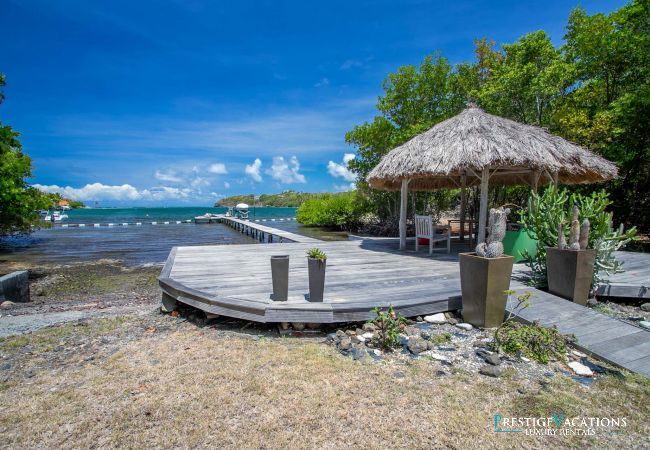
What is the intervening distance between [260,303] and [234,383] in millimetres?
1119

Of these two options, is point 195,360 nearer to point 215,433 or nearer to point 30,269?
point 215,433

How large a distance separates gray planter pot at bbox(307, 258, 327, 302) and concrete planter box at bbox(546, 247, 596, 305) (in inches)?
116

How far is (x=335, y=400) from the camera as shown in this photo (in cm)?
253

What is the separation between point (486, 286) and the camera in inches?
141

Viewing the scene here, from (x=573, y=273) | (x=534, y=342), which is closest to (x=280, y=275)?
(x=534, y=342)

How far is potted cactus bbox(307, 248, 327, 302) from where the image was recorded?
3795 mm

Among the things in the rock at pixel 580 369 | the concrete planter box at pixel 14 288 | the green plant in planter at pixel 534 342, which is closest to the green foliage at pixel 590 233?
the green plant in planter at pixel 534 342

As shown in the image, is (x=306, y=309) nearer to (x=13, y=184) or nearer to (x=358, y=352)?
(x=358, y=352)

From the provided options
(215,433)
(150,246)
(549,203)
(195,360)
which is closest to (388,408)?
(215,433)

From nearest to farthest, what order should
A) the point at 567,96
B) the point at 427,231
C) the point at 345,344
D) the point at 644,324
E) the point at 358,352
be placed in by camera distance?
the point at 358,352, the point at 345,344, the point at 644,324, the point at 427,231, the point at 567,96

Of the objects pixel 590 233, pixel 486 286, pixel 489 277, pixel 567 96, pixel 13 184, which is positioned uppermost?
pixel 567 96

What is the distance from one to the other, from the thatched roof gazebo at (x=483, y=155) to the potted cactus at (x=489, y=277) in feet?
9.70

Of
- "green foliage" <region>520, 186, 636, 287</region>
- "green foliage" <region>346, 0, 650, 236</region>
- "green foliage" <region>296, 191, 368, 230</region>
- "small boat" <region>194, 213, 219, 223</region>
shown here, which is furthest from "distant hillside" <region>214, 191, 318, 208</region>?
"green foliage" <region>520, 186, 636, 287</region>

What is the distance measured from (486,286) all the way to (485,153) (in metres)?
3.63
